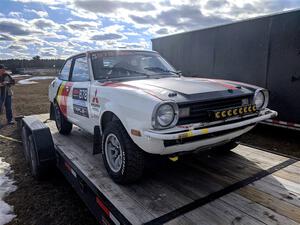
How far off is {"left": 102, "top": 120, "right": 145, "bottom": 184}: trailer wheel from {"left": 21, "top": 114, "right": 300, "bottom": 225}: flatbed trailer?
0.34 feet

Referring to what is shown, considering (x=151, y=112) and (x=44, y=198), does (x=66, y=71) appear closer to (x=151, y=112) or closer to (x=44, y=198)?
(x=44, y=198)

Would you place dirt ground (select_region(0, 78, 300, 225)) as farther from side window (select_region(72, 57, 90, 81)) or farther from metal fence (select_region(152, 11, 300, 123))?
side window (select_region(72, 57, 90, 81))

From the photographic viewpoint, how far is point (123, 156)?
264cm

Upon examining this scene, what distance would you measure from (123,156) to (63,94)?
7.73ft

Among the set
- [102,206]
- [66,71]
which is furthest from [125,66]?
[102,206]

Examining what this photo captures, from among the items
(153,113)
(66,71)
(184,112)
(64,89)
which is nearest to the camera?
(153,113)

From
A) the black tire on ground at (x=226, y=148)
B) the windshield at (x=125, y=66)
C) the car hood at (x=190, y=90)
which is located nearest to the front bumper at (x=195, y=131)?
the car hood at (x=190, y=90)

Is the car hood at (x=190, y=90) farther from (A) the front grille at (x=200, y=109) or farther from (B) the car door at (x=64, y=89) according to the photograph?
(B) the car door at (x=64, y=89)

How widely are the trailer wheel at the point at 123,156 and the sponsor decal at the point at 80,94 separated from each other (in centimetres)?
93

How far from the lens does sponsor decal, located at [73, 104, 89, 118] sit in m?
3.60

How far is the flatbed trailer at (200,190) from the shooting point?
2.11m

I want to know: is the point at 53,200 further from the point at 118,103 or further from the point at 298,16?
the point at 298,16

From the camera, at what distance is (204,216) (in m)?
2.09

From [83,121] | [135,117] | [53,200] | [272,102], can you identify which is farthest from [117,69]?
[272,102]
